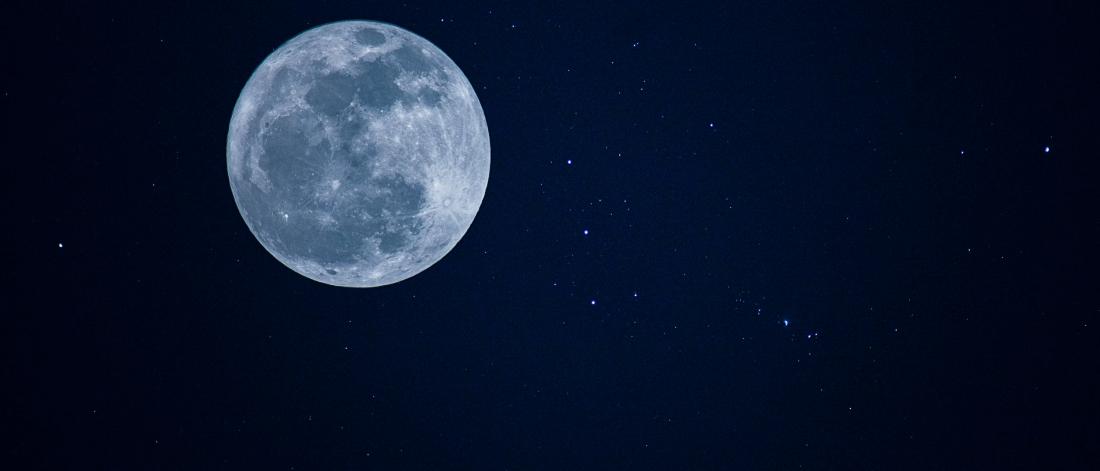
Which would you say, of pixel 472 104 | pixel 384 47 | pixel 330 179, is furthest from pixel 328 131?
pixel 472 104

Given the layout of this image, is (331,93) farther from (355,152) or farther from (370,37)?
(370,37)

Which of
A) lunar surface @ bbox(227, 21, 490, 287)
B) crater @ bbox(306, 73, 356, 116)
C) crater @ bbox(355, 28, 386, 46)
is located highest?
crater @ bbox(355, 28, 386, 46)

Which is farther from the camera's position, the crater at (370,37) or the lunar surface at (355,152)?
the crater at (370,37)

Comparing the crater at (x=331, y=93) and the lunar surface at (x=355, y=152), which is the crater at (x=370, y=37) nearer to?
the lunar surface at (x=355, y=152)

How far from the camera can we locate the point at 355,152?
2643mm

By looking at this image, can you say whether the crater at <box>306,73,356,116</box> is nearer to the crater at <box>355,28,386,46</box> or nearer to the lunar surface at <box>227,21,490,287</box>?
the lunar surface at <box>227,21,490,287</box>

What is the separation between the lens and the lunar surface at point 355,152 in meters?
2.65

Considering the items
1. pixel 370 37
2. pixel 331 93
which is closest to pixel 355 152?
pixel 331 93

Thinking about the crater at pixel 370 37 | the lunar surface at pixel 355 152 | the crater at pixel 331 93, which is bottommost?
the lunar surface at pixel 355 152

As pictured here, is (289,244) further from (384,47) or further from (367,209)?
(384,47)

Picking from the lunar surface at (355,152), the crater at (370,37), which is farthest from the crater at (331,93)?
the crater at (370,37)

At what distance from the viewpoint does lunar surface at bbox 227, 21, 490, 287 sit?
104 inches

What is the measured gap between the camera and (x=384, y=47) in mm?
2859

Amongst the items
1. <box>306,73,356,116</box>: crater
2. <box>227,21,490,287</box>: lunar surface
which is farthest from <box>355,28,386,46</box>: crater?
<box>306,73,356,116</box>: crater
